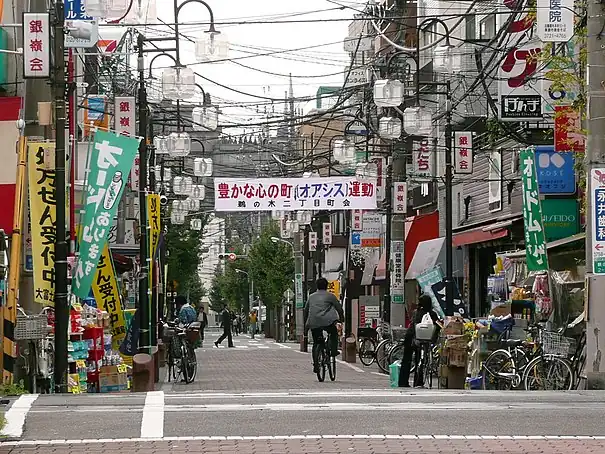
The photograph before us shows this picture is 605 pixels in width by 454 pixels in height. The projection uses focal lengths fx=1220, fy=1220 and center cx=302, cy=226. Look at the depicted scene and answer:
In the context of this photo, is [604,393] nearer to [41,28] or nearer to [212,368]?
[41,28]

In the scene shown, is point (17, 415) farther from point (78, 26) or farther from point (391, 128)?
point (391, 128)

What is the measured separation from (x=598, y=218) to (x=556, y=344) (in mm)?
2344

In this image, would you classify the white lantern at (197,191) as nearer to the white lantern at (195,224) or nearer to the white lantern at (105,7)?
the white lantern at (195,224)

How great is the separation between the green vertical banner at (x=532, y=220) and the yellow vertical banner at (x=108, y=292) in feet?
26.4

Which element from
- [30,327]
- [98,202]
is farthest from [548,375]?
[98,202]

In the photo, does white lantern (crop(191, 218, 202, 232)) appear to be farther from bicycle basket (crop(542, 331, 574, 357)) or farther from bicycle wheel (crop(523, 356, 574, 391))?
bicycle wheel (crop(523, 356, 574, 391))

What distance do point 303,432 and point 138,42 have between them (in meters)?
18.4

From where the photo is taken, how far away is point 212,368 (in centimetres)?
3409

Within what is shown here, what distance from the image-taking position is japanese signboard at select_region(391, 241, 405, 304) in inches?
1344

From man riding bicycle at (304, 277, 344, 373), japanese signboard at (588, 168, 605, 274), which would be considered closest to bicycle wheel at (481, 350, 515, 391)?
japanese signboard at (588, 168, 605, 274)

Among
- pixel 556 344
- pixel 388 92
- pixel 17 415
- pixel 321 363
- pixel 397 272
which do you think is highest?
pixel 388 92

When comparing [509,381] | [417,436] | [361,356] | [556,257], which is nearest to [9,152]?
[509,381]

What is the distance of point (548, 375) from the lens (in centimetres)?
1845

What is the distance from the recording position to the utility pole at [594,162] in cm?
1745
